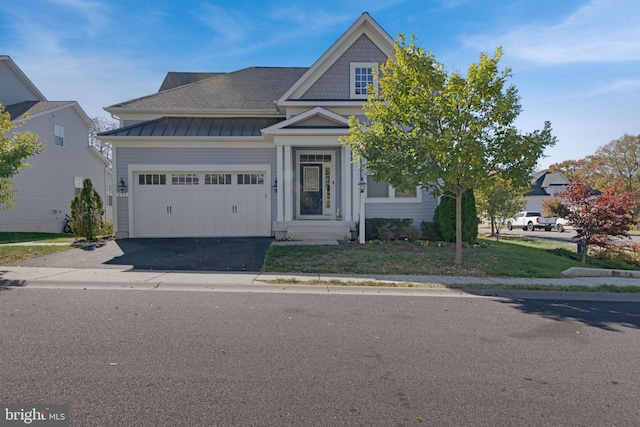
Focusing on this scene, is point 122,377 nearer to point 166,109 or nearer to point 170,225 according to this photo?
point 170,225

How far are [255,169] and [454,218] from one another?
25.0 feet

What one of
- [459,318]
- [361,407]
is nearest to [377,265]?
[459,318]

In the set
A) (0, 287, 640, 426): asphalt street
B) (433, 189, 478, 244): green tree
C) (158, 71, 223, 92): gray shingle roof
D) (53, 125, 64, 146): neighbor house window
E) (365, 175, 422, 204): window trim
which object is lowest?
(0, 287, 640, 426): asphalt street

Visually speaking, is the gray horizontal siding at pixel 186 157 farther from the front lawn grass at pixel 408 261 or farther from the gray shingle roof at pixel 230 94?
the front lawn grass at pixel 408 261

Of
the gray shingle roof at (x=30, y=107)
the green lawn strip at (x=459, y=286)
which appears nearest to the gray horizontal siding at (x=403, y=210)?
the green lawn strip at (x=459, y=286)

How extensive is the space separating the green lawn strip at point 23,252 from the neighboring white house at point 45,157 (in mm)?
9470

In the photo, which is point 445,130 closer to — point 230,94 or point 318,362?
point 318,362

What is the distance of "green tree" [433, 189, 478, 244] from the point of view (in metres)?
13.2

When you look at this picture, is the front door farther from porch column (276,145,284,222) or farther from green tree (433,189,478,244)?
green tree (433,189,478,244)

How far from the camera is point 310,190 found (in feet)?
51.4

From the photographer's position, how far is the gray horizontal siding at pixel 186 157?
48.2 ft

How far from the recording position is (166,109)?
15.8 metres

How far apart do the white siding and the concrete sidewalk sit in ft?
45.2

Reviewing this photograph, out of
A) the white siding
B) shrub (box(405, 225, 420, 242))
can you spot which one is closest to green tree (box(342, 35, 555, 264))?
shrub (box(405, 225, 420, 242))
